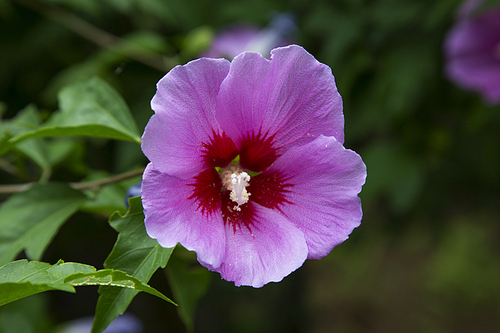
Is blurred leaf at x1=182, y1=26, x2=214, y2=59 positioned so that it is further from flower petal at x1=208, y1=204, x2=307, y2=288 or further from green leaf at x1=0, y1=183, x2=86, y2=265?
flower petal at x1=208, y1=204, x2=307, y2=288

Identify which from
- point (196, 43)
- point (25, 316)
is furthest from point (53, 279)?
point (25, 316)

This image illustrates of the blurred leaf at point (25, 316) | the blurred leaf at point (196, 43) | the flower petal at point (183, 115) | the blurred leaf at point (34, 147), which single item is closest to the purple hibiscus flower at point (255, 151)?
the flower petal at point (183, 115)

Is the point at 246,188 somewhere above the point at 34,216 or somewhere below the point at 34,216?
above

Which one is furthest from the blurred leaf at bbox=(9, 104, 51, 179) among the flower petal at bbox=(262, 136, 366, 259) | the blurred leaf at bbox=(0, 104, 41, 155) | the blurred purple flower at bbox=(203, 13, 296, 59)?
the blurred purple flower at bbox=(203, 13, 296, 59)

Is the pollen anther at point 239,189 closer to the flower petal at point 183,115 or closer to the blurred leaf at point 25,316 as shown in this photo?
the flower petal at point 183,115

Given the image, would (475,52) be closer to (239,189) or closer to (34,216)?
(239,189)

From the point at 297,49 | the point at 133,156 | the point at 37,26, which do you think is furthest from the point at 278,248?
the point at 37,26

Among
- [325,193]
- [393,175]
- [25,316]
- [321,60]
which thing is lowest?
[25,316]
